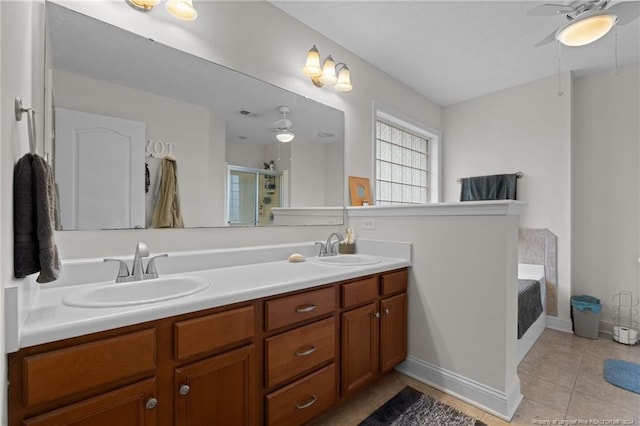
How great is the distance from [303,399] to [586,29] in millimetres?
2537

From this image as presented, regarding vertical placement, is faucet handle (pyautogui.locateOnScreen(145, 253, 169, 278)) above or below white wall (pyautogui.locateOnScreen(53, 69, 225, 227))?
below

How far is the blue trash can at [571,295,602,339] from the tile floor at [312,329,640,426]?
0.32 m

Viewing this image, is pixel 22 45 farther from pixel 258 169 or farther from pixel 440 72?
pixel 440 72

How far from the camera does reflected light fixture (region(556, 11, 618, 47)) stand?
162 centimetres

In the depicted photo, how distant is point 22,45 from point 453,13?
2.48m

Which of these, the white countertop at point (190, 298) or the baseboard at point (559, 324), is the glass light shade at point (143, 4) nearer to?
the white countertop at point (190, 298)

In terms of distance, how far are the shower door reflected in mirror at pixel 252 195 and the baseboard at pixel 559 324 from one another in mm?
3107

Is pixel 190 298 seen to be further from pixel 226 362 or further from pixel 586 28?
pixel 586 28

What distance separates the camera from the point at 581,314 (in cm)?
286

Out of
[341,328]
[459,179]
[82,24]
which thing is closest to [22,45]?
[82,24]

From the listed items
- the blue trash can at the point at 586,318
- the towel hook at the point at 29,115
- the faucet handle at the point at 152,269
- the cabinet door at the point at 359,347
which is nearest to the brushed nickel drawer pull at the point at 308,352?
the cabinet door at the point at 359,347

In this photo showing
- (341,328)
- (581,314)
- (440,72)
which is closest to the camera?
(341,328)

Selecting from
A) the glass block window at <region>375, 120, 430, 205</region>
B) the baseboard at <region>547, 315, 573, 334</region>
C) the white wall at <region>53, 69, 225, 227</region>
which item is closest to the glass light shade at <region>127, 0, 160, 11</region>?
the white wall at <region>53, 69, 225, 227</region>

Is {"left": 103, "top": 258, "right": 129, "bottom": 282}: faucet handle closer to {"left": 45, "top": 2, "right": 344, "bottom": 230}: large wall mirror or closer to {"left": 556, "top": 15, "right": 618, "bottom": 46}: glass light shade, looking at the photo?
{"left": 45, "top": 2, "right": 344, "bottom": 230}: large wall mirror
